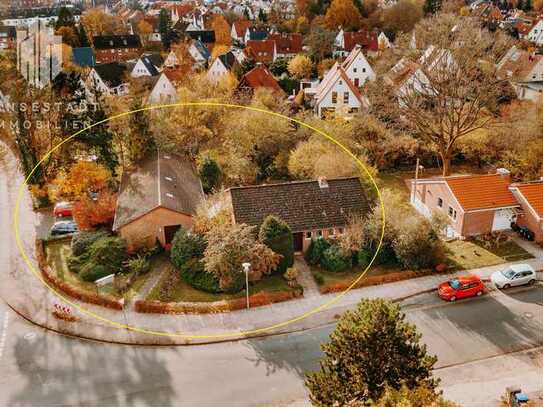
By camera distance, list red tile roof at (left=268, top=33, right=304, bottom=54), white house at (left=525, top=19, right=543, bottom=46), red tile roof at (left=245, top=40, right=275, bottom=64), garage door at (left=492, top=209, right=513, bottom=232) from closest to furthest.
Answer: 1. garage door at (left=492, top=209, right=513, bottom=232)
2. red tile roof at (left=245, top=40, right=275, bottom=64)
3. red tile roof at (left=268, top=33, right=304, bottom=54)
4. white house at (left=525, top=19, right=543, bottom=46)

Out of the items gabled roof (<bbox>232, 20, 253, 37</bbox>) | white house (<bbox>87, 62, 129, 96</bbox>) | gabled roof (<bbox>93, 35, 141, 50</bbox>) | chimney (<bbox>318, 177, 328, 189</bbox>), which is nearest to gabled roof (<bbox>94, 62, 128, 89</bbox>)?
white house (<bbox>87, 62, 129, 96</bbox>)

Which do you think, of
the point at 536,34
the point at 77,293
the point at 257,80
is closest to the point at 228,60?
the point at 257,80

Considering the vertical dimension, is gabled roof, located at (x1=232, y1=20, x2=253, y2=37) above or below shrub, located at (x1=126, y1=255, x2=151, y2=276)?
above

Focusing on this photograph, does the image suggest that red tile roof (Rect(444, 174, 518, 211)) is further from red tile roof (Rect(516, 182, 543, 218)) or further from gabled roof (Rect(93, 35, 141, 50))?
gabled roof (Rect(93, 35, 141, 50))

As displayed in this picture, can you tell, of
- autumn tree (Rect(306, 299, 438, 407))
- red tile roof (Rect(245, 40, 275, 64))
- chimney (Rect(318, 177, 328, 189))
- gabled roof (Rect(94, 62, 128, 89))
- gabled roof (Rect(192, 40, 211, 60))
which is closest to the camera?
autumn tree (Rect(306, 299, 438, 407))

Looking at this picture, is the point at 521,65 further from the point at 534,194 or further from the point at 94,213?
the point at 94,213

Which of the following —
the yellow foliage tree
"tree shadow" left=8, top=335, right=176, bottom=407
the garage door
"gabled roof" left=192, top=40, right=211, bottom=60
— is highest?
"gabled roof" left=192, top=40, right=211, bottom=60

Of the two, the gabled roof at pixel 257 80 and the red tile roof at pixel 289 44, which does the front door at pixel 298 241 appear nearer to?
the gabled roof at pixel 257 80

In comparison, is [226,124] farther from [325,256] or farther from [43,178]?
[325,256]
